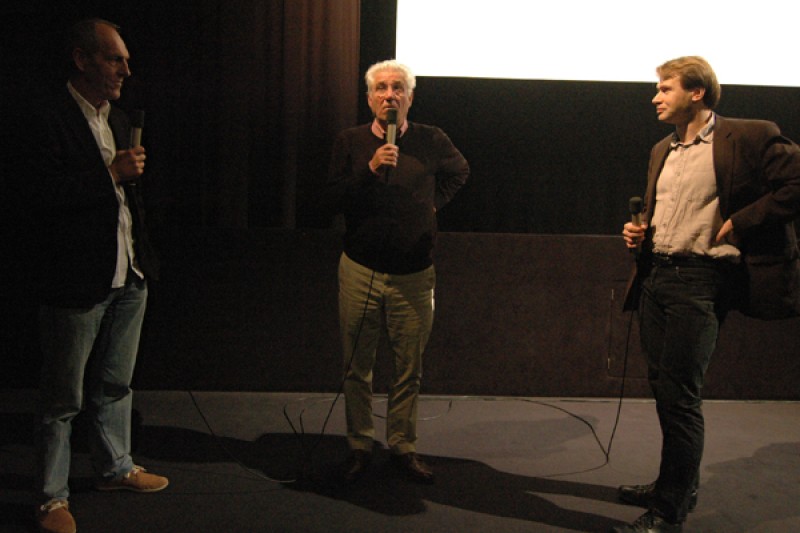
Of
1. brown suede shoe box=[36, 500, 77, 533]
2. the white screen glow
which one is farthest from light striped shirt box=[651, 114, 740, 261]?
brown suede shoe box=[36, 500, 77, 533]

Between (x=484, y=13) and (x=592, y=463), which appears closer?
(x=592, y=463)

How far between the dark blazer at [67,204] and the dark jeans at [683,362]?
1.73 metres

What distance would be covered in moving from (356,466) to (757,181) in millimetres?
1666

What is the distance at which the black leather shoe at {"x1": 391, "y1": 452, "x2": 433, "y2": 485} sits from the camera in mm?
2715

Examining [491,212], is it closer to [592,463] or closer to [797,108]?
[592,463]

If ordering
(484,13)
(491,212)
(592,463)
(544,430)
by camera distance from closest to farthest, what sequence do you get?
(592,463) → (544,430) → (484,13) → (491,212)

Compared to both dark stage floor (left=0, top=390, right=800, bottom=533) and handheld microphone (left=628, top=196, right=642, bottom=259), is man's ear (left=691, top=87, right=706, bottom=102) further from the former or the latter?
dark stage floor (left=0, top=390, right=800, bottom=533)

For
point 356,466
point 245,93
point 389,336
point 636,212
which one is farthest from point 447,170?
point 245,93

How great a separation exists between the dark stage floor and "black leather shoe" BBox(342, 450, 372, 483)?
1.5 inches

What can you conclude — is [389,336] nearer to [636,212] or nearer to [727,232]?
[636,212]

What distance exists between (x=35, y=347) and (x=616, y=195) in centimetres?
313

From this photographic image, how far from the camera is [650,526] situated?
230 centimetres

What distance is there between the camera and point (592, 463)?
9.79ft

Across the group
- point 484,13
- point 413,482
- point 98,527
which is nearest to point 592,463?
point 413,482
